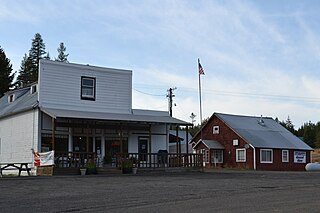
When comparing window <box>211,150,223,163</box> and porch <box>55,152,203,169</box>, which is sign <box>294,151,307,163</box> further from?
porch <box>55,152,203,169</box>

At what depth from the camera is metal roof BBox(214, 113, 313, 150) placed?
157ft

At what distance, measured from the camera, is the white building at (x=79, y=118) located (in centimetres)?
2988

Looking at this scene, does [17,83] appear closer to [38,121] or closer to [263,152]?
[263,152]

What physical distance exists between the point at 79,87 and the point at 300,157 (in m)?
27.2

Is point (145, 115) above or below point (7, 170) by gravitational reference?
above

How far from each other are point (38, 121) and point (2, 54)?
38.8 metres

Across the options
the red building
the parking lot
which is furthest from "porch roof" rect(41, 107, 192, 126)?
the red building

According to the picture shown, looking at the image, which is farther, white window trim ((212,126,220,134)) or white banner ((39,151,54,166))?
white window trim ((212,126,220,134))

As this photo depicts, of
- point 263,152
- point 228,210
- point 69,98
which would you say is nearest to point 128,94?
point 69,98

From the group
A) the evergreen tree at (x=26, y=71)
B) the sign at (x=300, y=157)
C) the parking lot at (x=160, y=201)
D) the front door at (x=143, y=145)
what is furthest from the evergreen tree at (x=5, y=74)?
the parking lot at (x=160, y=201)

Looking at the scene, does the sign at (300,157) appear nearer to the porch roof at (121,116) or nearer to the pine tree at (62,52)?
the porch roof at (121,116)

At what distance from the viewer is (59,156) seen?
27.8m

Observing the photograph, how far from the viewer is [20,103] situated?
33.8m

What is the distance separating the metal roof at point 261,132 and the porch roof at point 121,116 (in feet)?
50.2
